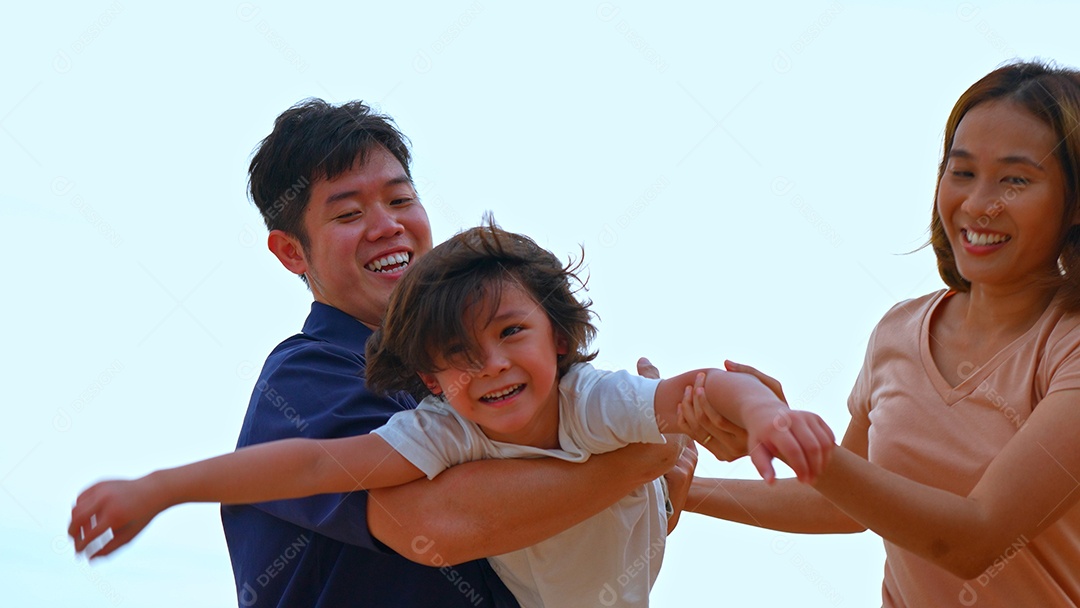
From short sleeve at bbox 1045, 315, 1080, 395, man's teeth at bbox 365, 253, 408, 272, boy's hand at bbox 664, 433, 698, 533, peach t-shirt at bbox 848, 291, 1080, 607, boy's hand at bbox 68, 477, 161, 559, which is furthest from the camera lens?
man's teeth at bbox 365, 253, 408, 272

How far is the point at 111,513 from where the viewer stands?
214 cm

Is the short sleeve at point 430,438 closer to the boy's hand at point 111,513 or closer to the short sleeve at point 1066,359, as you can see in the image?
the boy's hand at point 111,513

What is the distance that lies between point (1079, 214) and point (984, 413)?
481 mm

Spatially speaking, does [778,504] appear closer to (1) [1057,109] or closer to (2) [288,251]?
(1) [1057,109]

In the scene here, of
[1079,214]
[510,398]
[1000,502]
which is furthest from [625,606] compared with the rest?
[1079,214]

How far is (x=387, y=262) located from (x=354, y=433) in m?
0.65

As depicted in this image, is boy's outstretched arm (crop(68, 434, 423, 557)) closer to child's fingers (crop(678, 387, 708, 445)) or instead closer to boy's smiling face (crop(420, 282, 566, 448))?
boy's smiling face (crop(420, 282, 566, 448))

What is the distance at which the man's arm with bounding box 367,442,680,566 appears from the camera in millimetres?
2373

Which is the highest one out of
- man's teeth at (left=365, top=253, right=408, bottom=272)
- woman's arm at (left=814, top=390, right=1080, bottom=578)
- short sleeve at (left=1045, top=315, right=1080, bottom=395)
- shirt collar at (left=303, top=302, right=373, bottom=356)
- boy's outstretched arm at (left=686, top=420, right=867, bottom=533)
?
man's teeth at (left=365, top=253, right=408, bottom=272)

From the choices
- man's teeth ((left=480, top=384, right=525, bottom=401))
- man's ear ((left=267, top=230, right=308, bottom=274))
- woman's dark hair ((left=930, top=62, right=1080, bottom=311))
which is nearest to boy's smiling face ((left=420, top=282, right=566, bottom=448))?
man's teeth ((left=480, top=384, right=525, bottom=401))

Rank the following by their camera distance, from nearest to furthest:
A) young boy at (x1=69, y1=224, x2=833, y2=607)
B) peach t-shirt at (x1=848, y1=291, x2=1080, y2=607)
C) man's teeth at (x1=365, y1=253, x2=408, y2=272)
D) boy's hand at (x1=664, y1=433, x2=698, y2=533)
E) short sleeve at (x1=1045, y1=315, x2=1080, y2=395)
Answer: young boy at (x1=69, y1=224, x2=833, y2=607) → short sleeve at (x1=1045, y1=315, x2=1080, y2=395) → peach t-shirt at (x1=848, y1=291, x2=1080, y2=607) → boy's hand at (x1=664, y1=433, x2=698, y2=533) → man's teeth at (x1=365, y1=253, x2=408, y2=272)

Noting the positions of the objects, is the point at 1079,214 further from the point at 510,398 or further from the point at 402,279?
the point at 402,279

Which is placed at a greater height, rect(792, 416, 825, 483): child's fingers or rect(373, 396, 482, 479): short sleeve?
rect(373, 396, 482, 479): short sleeve

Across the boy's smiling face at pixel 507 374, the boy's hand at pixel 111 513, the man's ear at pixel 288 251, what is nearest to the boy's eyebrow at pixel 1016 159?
the boy's smiling face at pixel 507 374
